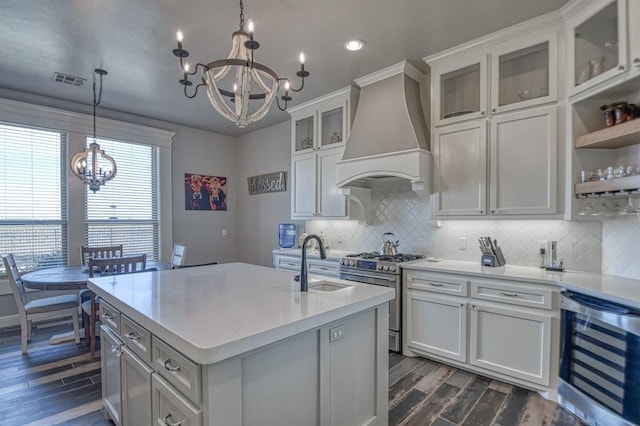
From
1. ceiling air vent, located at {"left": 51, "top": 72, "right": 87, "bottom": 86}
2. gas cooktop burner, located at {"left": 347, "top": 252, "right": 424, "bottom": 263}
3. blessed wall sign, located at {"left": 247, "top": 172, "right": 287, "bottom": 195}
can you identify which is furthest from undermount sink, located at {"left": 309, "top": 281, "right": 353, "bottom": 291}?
→ ceiling air vent, located at {"left": 51, "top": 72, "right": 87, "bottom": 86}

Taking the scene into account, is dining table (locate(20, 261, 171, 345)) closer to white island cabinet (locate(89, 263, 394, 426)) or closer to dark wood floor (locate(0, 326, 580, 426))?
dark wood floor (locate(0, 326, 580, 426))

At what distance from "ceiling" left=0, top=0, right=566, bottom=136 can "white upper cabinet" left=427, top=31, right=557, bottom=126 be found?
0.74ft

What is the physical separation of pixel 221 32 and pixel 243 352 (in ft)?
8.58

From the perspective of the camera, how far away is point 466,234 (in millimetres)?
3373

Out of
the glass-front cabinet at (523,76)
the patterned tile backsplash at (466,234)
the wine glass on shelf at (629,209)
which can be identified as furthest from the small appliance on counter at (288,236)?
the wine glass on shelf at (629,209)

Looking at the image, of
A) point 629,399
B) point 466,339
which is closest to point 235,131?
point 466,339

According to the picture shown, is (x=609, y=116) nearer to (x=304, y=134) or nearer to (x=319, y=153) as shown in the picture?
(x=319, y=153)

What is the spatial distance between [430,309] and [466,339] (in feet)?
1.26

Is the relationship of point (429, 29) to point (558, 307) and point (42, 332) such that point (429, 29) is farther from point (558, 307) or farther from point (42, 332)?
point (42, 332)

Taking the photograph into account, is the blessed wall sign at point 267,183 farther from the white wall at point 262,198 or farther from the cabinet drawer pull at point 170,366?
the cabinet drawer pull at point 170,366

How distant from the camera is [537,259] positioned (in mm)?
2953

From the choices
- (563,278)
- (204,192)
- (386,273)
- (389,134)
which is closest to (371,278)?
(386,273)

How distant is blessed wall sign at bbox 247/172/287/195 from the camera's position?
5.32 m

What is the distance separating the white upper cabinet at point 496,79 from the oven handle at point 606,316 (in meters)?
1.59
